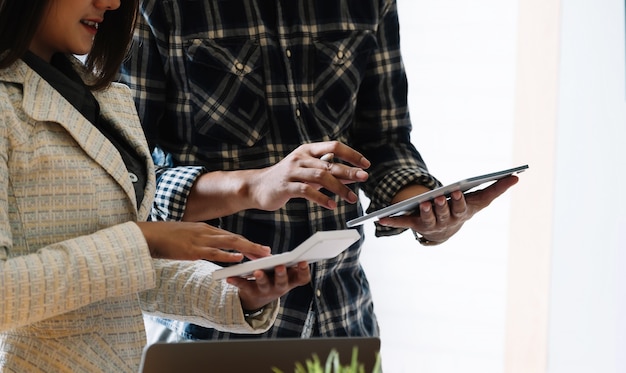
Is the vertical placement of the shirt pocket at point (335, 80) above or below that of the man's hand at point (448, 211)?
above

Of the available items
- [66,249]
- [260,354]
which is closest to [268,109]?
[66,249]

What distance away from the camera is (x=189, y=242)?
1304 millimetres

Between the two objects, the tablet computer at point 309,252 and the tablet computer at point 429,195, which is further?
the tablet computer at point 429,195

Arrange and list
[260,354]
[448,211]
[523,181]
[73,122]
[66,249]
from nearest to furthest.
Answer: [260,354]
[66,249]
[73,122]
[448,211]
[523,181]

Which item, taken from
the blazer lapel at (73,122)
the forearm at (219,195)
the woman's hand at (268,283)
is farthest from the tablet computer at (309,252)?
the forearm at (219,195)

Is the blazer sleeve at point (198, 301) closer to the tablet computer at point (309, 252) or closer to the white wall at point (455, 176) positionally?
the tablet computer at point (309, 252)

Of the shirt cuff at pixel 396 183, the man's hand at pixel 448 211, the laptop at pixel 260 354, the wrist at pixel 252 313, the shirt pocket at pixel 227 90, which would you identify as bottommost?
the laptop at pixel 260 354

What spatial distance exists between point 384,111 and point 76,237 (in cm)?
84

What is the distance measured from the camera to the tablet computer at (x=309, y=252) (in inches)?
44.4

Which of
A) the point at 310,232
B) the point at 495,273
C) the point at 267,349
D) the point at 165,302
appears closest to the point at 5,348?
the point at 165,302

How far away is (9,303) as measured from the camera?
3.85ft

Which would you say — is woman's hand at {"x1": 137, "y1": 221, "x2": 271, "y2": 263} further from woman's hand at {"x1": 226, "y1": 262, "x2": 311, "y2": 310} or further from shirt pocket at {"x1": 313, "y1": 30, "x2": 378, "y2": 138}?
shirt pocket at {"x1": 313, "y1": 30, "x2": 378, "y2": 138}

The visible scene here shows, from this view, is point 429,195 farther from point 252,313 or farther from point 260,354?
point 260,354

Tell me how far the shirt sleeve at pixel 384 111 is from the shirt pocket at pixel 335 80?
56 millimetres
